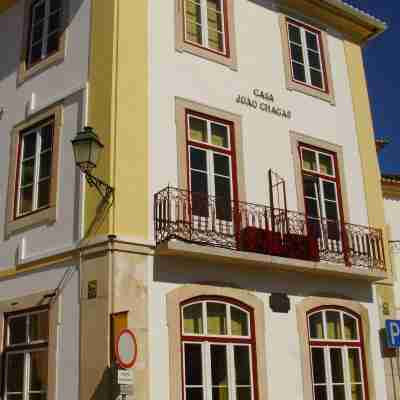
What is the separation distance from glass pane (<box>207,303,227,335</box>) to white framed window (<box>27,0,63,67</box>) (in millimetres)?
4859

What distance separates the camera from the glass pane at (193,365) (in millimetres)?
9078

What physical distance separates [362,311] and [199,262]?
11.8ft

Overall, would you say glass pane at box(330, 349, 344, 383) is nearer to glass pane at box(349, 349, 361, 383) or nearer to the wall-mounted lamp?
glass pane at box(349, 349, 361, 383)

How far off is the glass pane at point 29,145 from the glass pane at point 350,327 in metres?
5.85

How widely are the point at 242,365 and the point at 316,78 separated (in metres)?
5.88

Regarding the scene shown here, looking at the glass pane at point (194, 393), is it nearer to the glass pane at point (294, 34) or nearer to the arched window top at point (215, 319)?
the arched window top at point (215, 319)

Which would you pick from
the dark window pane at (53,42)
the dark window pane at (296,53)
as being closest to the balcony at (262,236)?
the dark window pane at (296,53)

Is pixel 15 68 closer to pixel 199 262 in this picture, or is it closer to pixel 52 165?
pixel 52 165

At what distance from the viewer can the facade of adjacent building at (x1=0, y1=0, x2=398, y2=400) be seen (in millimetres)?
8945

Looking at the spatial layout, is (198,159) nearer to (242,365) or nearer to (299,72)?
(242,365)

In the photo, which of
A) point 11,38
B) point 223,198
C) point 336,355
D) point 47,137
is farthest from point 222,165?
point 11,38

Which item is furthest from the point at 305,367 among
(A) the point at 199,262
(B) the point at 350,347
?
(A) the point at 199,262

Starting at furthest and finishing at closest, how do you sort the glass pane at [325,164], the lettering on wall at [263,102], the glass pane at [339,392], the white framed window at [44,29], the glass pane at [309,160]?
the glass pane at [325,164] < the glass pane at [309,160] < the lettering on wall at [263,102] < the white framed window at [44,29] < the glass pane at [339,392]

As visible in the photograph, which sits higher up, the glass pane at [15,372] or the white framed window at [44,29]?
the white framed window at [44,29]
